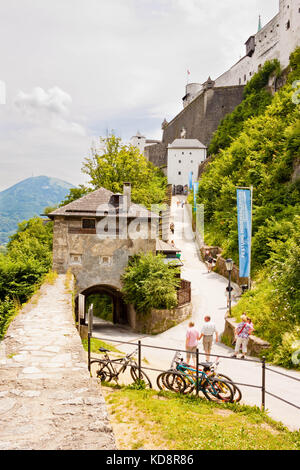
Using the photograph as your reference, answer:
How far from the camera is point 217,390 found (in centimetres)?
790

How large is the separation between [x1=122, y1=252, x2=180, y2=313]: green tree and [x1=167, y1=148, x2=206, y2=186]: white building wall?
145 ft

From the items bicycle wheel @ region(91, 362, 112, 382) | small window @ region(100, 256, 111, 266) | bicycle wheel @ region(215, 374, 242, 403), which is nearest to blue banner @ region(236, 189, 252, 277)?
small window @ region(100, 256, 111, 266)

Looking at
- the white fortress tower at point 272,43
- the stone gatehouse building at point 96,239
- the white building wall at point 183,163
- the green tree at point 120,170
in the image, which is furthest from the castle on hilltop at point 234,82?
the stone gatehouse building at point 96,239

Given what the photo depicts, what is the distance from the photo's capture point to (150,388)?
8430mm

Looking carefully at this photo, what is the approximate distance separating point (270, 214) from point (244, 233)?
562 centimetres

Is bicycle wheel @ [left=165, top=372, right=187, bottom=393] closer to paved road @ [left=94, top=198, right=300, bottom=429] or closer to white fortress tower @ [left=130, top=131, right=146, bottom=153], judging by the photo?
paved road @ [left=94, top=198, right=300, bottom=429]

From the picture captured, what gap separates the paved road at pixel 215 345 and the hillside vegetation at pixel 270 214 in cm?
124

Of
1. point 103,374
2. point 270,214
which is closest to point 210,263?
point 270,214

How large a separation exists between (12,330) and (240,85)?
198ft

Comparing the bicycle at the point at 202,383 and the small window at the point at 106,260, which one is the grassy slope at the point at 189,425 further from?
the small window at the point at 106,260

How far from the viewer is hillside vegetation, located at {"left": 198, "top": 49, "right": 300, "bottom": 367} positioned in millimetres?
12725

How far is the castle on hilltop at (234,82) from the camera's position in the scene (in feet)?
142

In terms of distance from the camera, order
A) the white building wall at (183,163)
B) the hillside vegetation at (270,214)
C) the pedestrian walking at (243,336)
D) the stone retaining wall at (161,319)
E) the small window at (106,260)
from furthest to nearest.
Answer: the white building wall at (183,163), the small window at (106,260), the stone retaining wall at (161,319), the hillside vegetation at (270,214), the pedestrian walking at (243,336)
